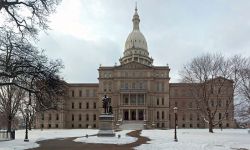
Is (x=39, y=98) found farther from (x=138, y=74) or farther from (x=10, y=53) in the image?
(x=138, y=74)

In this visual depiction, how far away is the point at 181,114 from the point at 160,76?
1599 centimetres

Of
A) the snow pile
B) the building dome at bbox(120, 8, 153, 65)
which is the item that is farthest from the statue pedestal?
the building dome at bbox(120, 8, 153, 65)

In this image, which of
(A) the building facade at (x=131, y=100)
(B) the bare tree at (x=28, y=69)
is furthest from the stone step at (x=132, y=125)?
(B) the bare tree at (x=28, y=69)

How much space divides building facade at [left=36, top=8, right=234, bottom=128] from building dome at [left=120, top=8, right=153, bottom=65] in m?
16.6

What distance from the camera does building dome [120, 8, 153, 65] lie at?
134 meters

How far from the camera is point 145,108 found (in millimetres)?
110062

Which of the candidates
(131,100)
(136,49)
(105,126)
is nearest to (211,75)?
Result: (105,126)

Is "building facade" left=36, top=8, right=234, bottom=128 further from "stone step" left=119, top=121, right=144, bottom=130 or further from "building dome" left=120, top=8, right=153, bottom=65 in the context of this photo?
"building dome" left=120, top=8, right=153, bottom=65

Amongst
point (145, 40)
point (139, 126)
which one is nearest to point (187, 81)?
point (139, 126)

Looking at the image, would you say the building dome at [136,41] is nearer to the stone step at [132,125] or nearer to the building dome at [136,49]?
the building dome at [136,49]

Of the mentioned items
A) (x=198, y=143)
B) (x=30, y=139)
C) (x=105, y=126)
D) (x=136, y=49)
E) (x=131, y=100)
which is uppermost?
(x=136, y=49)

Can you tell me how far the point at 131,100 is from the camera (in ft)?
371

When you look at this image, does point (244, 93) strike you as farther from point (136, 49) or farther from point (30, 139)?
point (136, 49)

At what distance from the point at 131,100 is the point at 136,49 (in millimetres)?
27760
